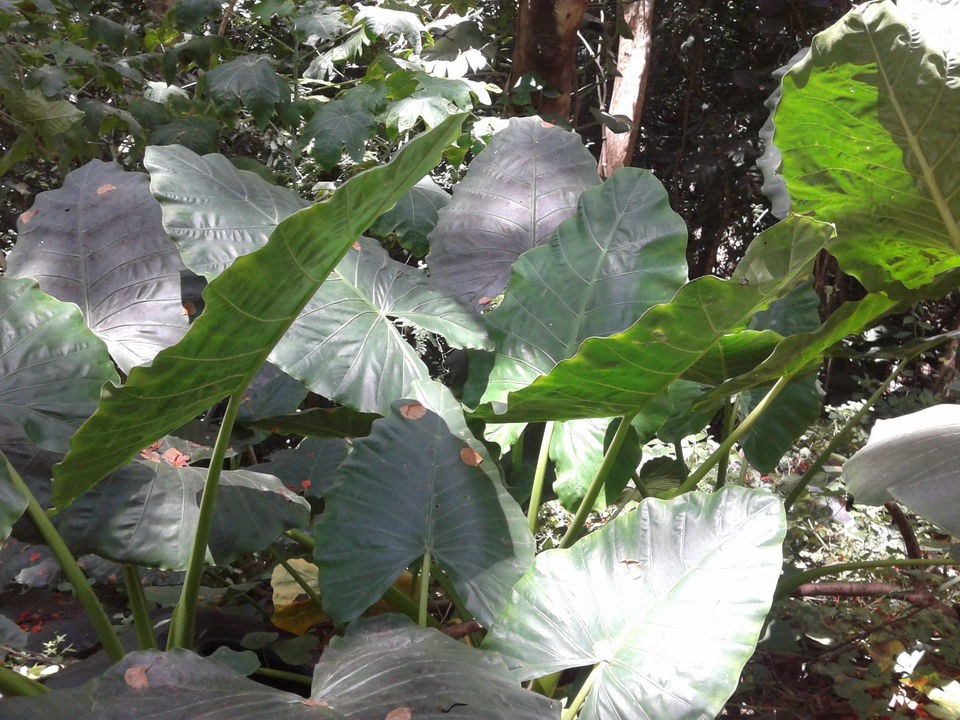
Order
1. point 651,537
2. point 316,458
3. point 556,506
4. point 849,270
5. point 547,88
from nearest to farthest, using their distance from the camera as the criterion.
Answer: point 651,537 → point 849,270 → point 316,458 → point 547,88 → point 556,506

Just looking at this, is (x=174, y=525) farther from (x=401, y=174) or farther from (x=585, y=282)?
(x=585, y=282)

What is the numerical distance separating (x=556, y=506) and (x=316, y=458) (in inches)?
40.3

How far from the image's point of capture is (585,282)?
1.30m

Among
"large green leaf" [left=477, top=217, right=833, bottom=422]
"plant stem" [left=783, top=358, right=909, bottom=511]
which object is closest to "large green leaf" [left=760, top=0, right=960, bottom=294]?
"plant stem" [left=783, top=358, right=909, bottom=511]

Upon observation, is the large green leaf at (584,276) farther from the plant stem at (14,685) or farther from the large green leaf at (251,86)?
the large green leaf at (251,86)

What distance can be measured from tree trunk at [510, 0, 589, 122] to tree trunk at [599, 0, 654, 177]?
2.43ft

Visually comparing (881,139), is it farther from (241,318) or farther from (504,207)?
(241,318)

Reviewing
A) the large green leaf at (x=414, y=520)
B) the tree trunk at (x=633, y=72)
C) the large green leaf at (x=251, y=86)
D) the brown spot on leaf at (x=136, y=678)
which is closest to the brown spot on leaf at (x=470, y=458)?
the large green leaf at (x=414, y=520)

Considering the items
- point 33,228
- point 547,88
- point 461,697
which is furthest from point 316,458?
point 547,88

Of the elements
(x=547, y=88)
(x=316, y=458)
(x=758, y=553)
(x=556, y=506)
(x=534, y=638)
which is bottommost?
(x=556, y=506)

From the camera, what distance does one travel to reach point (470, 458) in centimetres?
111

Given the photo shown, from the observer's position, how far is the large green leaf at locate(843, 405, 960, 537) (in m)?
0.76

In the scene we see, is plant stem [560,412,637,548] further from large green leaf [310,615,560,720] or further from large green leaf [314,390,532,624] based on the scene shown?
large green leaf [310,615,560,720]

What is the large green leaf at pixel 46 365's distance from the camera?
38.6 inches
